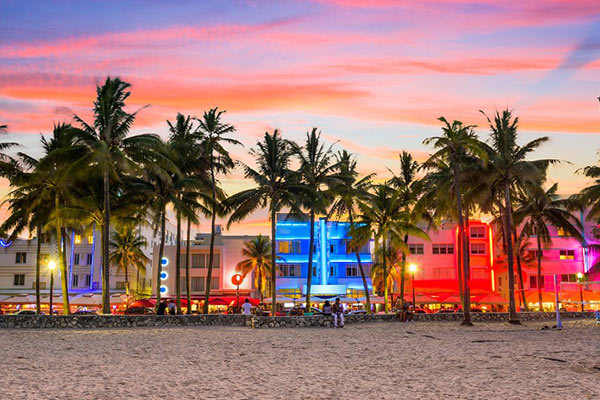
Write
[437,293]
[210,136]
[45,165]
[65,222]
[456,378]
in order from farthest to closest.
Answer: [437,293] → [210,136] → [65,222] → [45,165] → [456,378]

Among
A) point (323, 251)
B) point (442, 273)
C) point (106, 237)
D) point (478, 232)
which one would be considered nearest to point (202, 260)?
point (323, 251)

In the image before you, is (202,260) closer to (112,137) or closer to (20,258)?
(20,258)

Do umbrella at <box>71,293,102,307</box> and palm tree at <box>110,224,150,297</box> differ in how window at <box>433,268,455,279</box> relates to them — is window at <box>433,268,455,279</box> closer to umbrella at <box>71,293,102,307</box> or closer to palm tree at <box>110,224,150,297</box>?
palm tree at <box>110,224,150,297</box>

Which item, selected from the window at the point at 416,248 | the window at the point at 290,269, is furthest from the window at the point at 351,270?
the window at the point at 416,248

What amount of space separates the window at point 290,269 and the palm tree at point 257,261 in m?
2.43

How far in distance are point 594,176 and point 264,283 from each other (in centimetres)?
4570

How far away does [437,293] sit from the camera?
6962 cm

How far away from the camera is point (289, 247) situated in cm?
8450

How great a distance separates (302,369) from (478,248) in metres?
67.1

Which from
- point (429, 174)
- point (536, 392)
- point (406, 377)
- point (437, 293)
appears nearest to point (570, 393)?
point (536, 392)

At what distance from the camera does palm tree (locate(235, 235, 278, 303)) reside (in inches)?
3162

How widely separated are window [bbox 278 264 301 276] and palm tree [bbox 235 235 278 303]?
2.43 m

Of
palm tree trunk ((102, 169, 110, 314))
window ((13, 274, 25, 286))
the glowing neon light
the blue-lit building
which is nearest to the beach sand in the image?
palm tree trunk ((102, 169, 110, 314))

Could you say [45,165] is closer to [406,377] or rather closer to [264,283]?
[406,377]
